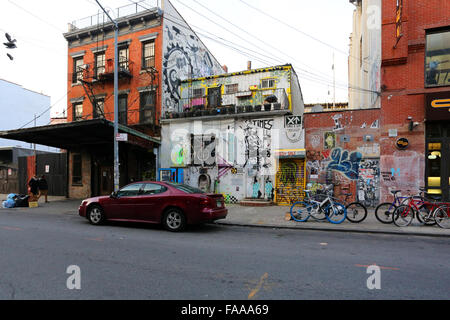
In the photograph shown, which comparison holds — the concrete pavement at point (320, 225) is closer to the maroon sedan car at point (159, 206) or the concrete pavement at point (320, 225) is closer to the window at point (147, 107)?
the maroon sedan car at point (159, 206)

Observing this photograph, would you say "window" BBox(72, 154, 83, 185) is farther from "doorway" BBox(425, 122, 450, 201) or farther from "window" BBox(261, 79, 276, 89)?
"doorway" BBox(425, 122, 450, 201)

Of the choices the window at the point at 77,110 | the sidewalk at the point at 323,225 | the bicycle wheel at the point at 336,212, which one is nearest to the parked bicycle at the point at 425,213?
the sidewalk at the point at 323,225

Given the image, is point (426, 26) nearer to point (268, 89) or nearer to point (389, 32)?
point (389, 32)

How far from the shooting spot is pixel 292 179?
46.1ft

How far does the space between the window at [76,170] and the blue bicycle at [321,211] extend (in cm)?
1571

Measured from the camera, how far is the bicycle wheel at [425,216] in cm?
873

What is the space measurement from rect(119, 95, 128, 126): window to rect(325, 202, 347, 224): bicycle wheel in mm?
13907

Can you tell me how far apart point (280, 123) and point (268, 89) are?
250 centimetres

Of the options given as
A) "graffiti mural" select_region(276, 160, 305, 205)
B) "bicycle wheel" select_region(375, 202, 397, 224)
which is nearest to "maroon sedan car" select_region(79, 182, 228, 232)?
"bicycle wheel" select_region(375, 202, 397, 224)

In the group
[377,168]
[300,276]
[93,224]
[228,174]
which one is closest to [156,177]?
[228,174]

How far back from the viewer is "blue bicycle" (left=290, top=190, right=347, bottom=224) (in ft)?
30.9

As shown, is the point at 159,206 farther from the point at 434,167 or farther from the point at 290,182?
the point at 434,167

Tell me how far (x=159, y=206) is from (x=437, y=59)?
12.7 m

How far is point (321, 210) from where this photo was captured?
380 inches
